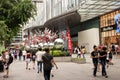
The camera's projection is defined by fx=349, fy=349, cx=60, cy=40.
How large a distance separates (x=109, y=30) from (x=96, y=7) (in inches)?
262

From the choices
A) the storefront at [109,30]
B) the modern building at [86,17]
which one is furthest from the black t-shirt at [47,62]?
the storefront at [109,30]

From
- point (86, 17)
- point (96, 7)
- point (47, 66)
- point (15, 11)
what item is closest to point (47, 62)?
point (47, 66)

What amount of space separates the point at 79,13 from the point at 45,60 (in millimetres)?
40061

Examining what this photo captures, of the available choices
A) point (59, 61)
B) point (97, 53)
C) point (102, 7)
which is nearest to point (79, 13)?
point (102, 7)

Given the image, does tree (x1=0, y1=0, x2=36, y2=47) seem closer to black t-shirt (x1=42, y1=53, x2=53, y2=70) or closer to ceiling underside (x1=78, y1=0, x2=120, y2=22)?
black t-shirt (x1=42, y1=53, x2=53, y2=70)

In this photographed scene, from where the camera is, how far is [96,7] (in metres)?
48.7

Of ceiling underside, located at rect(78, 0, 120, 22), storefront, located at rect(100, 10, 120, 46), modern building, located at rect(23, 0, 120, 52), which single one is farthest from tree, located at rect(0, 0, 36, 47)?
storefront, located at rect(100, 10, 120, 46)

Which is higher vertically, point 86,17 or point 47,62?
point 86,17

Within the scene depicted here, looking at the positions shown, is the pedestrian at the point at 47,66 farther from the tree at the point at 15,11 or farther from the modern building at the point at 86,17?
the modern building at the point at 86,17

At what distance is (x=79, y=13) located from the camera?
174 ft

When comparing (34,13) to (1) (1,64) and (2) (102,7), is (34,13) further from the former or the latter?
(2) (102,7)

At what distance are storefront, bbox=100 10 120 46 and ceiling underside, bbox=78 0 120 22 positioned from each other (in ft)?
3.22

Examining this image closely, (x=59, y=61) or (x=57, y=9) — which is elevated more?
(x=57, y=9)

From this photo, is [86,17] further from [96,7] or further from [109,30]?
[96,7]
